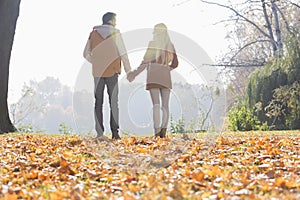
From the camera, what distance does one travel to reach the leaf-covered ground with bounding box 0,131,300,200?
3.65 meters

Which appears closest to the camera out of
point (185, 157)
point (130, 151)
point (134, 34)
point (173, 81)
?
point (185, 157)

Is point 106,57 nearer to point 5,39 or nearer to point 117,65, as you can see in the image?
point 117,65

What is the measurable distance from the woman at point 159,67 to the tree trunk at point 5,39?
4.90 metres

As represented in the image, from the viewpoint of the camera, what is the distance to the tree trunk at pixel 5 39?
40.0ft

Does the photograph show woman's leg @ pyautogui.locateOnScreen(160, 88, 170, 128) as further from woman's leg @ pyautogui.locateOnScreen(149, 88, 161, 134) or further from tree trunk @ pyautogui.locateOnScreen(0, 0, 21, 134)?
tree trunk @ pyautogui.locateOnScreen(0, 0, 21, 134)

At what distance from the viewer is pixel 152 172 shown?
470 centimetres

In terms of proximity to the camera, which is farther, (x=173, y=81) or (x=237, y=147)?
(x=173, y=81)

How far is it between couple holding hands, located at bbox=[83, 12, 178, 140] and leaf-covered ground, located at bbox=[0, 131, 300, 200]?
1222 millimetres

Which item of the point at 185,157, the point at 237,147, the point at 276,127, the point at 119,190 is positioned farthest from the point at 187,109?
the point at 276,127

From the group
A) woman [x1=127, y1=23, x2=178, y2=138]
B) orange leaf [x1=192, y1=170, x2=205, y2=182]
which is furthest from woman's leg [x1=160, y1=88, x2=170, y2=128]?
orange leaf [x1=192, y1=170, x2=205, y2=182]

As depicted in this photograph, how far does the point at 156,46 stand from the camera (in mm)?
8273

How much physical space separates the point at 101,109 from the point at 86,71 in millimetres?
673

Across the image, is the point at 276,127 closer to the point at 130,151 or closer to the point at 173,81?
the point at 173,81

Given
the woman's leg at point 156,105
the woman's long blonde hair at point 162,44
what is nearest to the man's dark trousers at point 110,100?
the woman's leg at point 156,105
